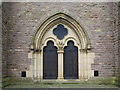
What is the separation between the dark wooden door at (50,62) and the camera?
781 cm

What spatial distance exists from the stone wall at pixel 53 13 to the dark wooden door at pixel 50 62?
693mm

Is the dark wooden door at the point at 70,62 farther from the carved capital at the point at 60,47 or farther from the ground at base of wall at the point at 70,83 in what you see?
the ground at base of wall at the point at 70,83

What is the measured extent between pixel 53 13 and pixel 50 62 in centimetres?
197

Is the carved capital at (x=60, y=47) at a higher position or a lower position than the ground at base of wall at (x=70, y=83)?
higher

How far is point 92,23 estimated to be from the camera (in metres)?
7.70

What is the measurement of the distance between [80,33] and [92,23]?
2.05 feet

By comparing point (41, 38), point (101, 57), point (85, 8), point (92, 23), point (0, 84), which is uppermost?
point (85, 8)

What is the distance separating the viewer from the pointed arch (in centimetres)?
762

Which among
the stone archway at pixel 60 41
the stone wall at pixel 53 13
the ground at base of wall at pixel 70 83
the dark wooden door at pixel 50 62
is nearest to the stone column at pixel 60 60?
the stone archway at pixel 60 41

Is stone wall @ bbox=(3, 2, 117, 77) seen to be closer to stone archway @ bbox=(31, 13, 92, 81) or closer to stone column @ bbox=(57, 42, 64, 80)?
stone archway @ bbox=(31, 13, 92, 81)

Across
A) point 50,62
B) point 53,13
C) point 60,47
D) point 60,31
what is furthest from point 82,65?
point 53,13

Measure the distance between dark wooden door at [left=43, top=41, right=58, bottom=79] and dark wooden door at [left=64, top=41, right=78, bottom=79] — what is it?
0.40m

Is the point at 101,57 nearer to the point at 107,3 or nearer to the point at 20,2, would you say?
the point at 107,3

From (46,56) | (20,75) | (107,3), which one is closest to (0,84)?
(20,75)
